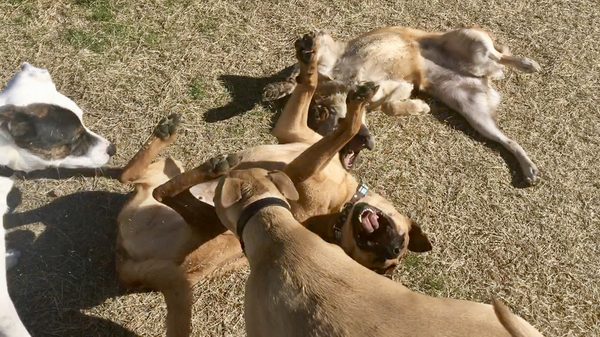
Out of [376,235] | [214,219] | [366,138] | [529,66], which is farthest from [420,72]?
[214,219]

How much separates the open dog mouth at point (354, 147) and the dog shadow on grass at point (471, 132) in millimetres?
1108

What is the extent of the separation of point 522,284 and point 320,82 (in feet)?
7.77

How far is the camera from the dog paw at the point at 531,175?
17.7ft

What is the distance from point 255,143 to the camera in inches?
206

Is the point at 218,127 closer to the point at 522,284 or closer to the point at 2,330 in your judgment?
the point at 2,330

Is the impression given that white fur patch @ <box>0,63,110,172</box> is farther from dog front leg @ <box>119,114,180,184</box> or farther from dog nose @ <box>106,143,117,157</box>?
dog front leg @ <box>119,114,180,184</box>

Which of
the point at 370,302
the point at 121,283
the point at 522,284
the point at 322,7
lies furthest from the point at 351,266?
the point at 322,7

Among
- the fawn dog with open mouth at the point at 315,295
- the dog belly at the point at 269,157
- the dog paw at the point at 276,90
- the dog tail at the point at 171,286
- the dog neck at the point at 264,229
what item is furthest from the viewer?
the dog paw at the point at 276,90

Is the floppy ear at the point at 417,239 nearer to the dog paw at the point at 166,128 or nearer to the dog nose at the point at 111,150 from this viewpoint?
the dog paw at the point at 166,128

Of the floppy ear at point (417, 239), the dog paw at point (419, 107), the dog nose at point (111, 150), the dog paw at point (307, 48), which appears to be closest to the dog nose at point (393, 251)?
the floppy ear at point (417, 239)

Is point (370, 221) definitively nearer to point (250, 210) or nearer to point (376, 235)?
point (376, 235)

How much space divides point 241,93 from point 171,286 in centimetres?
198

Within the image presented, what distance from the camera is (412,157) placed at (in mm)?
5453

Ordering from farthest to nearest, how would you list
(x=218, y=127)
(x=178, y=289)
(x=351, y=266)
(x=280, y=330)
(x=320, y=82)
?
(x=320, y=82) < (x=218, y=127) < (x=178, y=289) < (x=351, y=266) < (x=280, y=330)
